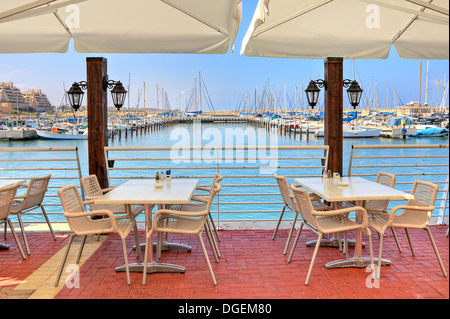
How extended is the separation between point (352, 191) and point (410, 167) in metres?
28.0

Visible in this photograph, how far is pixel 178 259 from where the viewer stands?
4148 millimetres

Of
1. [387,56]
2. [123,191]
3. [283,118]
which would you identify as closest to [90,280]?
[123,191]

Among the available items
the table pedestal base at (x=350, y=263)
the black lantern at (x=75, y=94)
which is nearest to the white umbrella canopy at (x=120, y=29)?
the black lantern at (x=75, y=94)

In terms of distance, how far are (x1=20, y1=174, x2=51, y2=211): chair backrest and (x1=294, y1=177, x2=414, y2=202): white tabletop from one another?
3.06m

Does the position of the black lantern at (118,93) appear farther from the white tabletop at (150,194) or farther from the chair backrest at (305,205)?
the chair backrest at (305,205)

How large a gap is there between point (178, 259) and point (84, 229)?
1091 millimetres

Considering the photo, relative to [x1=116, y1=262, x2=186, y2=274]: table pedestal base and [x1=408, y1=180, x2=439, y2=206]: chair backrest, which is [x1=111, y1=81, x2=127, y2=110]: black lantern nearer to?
[x1=116, y1=262, x2=186, y2=274]: table pedestal base

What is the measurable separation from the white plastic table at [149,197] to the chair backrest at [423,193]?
2.33 metres

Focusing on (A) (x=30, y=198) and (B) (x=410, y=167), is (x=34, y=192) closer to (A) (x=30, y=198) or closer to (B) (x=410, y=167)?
(A) (x=30, y=198)

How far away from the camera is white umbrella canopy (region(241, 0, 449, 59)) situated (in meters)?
4.39

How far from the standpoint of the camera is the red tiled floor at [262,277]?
325 centimetres

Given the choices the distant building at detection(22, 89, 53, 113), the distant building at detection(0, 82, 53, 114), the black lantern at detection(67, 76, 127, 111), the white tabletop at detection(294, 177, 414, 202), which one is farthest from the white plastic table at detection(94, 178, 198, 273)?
the distant building at detection(22, 89, 53, 113)
